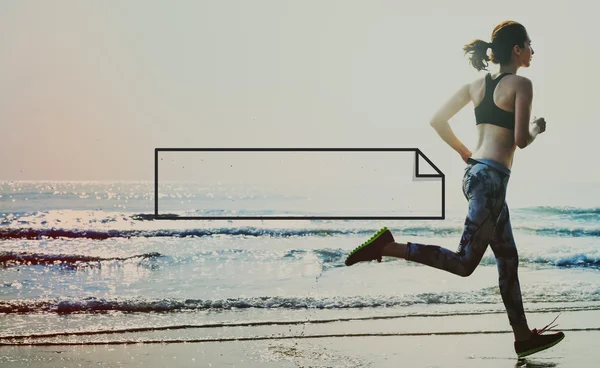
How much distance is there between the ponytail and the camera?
395cm

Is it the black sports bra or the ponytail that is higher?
the ponytail

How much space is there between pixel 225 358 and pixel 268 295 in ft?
11.1

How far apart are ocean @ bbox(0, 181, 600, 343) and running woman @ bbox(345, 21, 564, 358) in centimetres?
160

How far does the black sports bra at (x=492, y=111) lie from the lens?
3.79 meters

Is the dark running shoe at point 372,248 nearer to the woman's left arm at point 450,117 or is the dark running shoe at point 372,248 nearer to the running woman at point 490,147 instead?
the running woman at point 490,147

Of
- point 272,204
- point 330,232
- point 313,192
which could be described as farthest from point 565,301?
point 313,192

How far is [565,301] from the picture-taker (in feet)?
22.9

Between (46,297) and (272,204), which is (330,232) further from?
(46,297)

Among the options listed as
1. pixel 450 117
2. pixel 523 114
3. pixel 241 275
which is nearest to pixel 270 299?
pixel 241 275

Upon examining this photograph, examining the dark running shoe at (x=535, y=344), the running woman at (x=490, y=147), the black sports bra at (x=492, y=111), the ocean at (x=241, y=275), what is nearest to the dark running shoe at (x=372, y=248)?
the running woman at (x=490, y=147)

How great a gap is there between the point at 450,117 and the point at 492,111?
0.92 feet

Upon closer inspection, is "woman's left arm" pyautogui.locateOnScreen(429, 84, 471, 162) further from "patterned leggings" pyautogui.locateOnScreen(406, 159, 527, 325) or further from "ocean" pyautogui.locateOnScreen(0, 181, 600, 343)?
"ocean" pyautogui.locateOnScreen(0, 181, 600, 343)

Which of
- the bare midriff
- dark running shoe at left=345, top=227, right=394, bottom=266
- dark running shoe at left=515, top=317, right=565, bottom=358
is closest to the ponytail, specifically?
the bare midriff

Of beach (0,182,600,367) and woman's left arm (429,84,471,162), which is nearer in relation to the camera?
woman's left arm (429,84,471,162)
